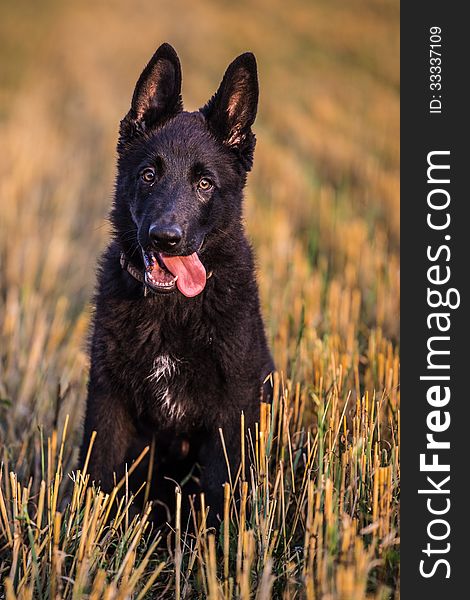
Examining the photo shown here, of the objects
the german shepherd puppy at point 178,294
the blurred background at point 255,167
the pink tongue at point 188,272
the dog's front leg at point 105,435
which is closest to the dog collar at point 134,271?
the german shepherd puppy at point 178,294

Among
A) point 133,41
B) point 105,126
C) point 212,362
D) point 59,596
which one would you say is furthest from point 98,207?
point 133,41

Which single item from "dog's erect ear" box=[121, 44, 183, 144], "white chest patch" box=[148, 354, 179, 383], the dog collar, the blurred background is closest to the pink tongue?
the dog collar

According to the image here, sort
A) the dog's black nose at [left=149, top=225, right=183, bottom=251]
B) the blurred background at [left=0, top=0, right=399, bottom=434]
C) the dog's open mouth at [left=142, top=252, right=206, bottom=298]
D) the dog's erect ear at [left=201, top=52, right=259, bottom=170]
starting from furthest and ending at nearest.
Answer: the blurred background at [left=0, top=0, right=399, bottom=434]
the dog's erect ear at [left=201, top=52, right=259, bottom=170]
the dog's open mouth at [left=142, top=252, right=206, bottom=298]
the dog's black nose at [left=149, top=225, right=183, bottom=251]

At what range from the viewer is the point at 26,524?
3305mm

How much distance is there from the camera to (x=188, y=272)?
3.74 metres

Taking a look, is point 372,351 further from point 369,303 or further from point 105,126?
point 105,126

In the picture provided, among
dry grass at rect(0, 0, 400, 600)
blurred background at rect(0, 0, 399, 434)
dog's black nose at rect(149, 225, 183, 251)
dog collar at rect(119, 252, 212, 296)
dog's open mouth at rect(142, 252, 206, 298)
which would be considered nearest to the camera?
dry grass at rect(0, 0, 400, 600)

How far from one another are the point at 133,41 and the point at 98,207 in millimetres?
9825

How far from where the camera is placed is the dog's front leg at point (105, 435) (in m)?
3.76

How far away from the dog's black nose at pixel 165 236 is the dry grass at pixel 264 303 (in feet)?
2.72

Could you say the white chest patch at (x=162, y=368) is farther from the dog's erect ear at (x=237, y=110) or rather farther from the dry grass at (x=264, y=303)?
the dog's erect ear at (x=237, y=110)

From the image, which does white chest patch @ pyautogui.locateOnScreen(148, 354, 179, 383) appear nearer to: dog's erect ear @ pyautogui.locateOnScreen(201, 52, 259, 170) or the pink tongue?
the pink tongue

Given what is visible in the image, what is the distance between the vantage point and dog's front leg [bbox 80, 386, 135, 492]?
148 inches

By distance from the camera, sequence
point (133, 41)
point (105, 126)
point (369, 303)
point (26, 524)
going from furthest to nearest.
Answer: point (133, 41), point (105, 126), point (369, 303), point (26, 524)
